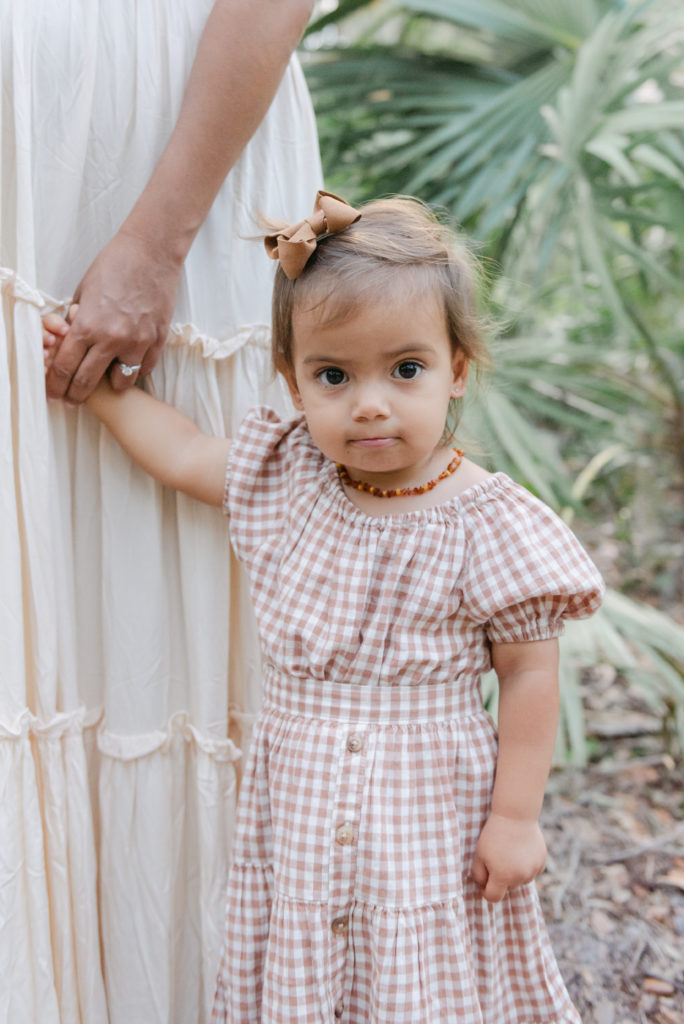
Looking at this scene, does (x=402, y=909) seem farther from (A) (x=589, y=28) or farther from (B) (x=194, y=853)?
(A) (x=589, y=28)

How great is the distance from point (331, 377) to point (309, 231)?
170mm

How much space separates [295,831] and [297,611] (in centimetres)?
27

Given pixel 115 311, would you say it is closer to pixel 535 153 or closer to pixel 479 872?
pixel 479 872

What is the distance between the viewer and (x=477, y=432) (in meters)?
1.96

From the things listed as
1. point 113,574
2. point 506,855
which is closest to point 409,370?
point 113,574

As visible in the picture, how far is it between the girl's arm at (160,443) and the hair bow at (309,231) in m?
0.28

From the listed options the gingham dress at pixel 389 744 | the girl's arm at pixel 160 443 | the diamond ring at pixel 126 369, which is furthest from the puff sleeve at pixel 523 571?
the diamond ring at pixel 126 369

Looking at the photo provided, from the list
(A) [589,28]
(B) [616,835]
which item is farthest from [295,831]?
(A) [589,28]

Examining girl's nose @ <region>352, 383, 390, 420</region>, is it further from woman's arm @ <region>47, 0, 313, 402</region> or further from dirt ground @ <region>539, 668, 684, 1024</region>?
dirt ground @ <region>539, 668, 684, 1024</region>

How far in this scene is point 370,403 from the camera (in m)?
1.09

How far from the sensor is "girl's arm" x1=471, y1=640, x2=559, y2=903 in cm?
119

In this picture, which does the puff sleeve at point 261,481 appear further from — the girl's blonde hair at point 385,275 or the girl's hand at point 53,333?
the girl's hand at point 53,333

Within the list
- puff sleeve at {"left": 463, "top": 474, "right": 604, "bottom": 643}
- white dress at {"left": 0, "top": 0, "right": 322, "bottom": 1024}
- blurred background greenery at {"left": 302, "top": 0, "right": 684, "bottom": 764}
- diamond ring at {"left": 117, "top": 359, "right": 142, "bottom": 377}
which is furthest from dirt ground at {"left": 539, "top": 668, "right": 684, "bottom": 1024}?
diamond ring at {"left": 117, "top": 359, "right": 142, "bottom": 377}

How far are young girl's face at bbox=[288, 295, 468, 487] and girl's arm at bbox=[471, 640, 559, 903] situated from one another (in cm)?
30
